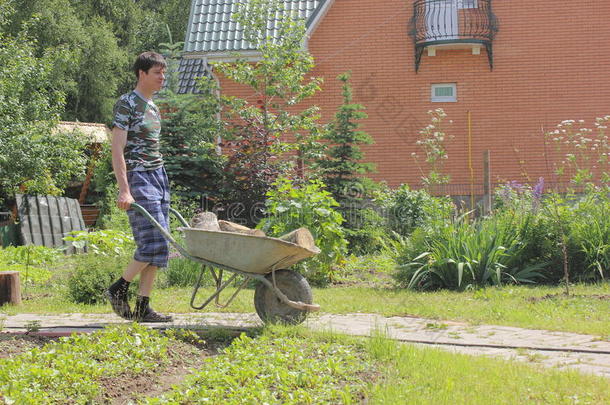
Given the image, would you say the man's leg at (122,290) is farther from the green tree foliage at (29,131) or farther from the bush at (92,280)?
the green tree foliage at (29,131)

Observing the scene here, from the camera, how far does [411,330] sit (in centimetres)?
549

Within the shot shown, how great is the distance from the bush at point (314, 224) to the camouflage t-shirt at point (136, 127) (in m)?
3.12

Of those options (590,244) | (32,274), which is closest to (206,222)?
(32,274)

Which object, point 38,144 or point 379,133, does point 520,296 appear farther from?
point 379,133

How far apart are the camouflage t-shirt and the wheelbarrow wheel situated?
3.96 feet

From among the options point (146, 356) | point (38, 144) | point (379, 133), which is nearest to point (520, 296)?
point (146, 356)

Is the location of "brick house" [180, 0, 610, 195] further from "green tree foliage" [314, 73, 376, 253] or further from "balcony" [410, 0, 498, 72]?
"green tree foliage" [314, 73, 376, 253]

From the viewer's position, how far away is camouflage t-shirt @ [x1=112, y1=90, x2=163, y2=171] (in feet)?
17.3

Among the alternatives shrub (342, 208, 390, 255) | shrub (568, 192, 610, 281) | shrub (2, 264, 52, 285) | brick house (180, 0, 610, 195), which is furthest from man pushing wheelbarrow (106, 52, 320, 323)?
brick house (180, 0, 610, 195)

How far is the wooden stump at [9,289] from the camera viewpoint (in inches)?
276

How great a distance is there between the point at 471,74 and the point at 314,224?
10.8 meters

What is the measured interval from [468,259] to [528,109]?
426 inches

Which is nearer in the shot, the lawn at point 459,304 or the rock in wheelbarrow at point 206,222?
the rock in wheelbarrow at point 206,222

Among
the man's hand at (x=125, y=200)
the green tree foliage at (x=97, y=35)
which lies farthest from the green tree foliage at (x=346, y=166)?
the green tree foliage at (x=97, y=35)
